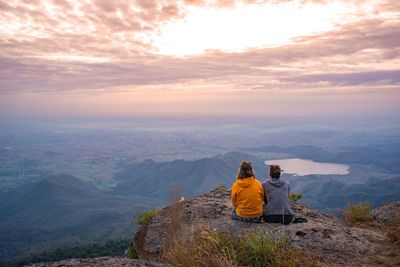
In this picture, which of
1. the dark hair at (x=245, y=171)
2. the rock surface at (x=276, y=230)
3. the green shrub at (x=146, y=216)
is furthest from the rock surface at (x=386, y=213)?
the green shrub at (x=146, y=216)

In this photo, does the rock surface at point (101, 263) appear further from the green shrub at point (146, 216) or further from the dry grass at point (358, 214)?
the dry grass at point (358, 214)

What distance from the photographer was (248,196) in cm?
1041

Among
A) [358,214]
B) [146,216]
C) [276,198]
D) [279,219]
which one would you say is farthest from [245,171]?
[358,214]

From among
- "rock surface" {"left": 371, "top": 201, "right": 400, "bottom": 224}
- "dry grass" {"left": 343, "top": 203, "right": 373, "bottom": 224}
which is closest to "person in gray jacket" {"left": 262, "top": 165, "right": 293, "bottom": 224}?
"dry grass" {"left": 343, "top": 203, "right": 373, "bottom": 224}

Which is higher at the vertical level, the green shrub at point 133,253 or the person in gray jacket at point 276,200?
the person in gray jacket at point 276,200

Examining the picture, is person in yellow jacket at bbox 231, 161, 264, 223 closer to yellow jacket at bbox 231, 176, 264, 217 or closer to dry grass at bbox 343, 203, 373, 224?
yellow jacket at bbox 231, 176, 264, 217

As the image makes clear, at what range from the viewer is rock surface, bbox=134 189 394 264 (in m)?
7.91

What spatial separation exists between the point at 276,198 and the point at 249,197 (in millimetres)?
879

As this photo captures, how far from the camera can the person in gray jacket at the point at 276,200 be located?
33.8 feet

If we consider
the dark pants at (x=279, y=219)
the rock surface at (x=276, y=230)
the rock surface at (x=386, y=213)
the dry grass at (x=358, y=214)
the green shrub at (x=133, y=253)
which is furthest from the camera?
the dry grass at (x=358, y=214)

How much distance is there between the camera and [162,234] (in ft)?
35.8

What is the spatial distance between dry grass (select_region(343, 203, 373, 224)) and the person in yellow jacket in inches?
211

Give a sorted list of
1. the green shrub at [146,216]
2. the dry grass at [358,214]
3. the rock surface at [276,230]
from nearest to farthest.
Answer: the rock surface at [276,230] < the dry grass at [358,214] < the green shrub at [146,216]

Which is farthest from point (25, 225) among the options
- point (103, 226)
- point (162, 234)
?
point (162, 234)
